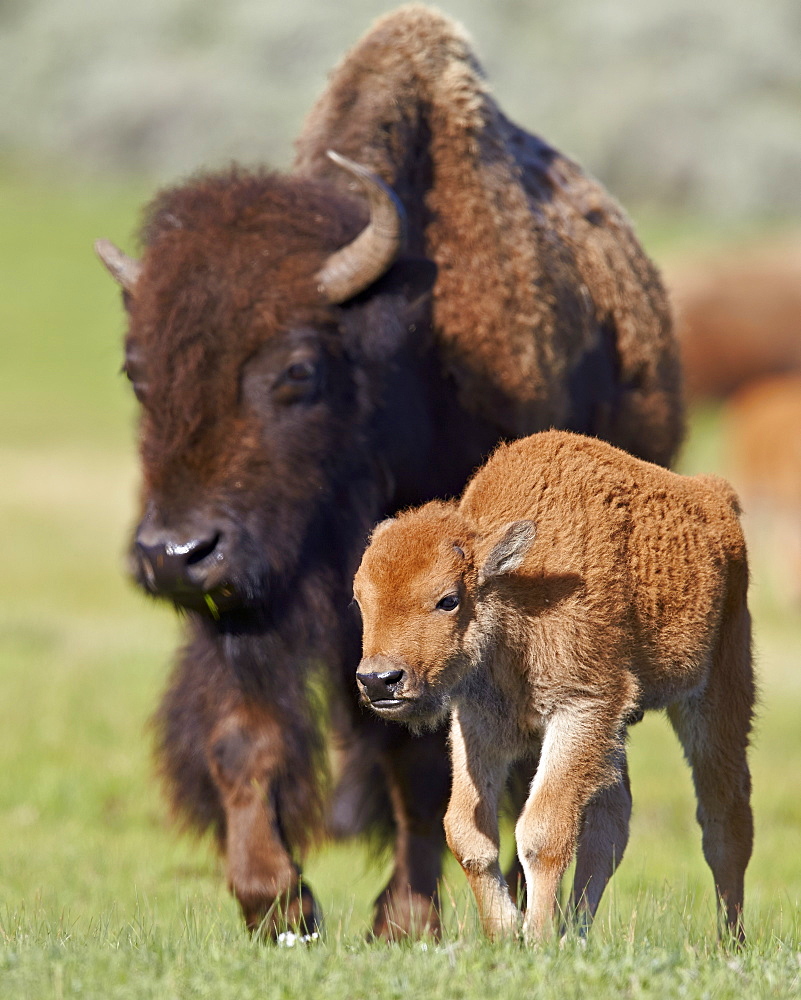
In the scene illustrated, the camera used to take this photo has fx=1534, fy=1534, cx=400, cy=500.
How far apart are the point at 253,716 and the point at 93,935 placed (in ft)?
4.63

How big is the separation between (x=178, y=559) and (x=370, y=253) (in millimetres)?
1348

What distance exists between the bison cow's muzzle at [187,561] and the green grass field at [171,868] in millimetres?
981

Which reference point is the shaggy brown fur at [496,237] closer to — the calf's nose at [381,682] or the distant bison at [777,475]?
the calf's nose at [381,682]

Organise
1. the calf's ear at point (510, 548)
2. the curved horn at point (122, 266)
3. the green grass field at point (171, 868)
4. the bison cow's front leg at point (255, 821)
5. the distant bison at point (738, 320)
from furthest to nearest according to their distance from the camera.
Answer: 1. the distant bison at point (738, 320)
2. the curved horn at point (122, 266)
3. the bison cow's front leg at point (255, 821)
4. the calf's ear at point (510, 548)
5. the green grass field at point (171, 868)

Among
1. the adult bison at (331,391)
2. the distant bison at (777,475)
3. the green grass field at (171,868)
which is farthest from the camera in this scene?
the distant bison at (777,475)

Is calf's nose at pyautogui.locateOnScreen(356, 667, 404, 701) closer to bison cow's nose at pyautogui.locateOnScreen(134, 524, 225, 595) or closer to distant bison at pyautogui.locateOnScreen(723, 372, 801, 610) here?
bison cow's nose at pyautogui.locateOnScreen(134, 524, 225, 595)

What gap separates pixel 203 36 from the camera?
62719 mm

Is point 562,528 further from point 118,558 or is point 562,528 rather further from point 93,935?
point 118,558

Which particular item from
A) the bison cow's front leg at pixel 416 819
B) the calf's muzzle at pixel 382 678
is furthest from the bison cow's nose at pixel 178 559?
the bison cow's front leg at pixel 416 819

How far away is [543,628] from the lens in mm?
3855

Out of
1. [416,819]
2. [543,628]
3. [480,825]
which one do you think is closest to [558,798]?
[480,825]

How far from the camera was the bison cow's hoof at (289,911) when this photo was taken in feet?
16.5

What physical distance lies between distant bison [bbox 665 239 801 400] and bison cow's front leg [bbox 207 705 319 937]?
93.9 feet

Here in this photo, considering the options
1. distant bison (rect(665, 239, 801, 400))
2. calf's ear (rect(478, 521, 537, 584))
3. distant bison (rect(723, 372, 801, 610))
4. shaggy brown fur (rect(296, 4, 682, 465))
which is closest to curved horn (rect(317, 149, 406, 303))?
shaggy brown fur (rect(296, 4, 682, 465))
